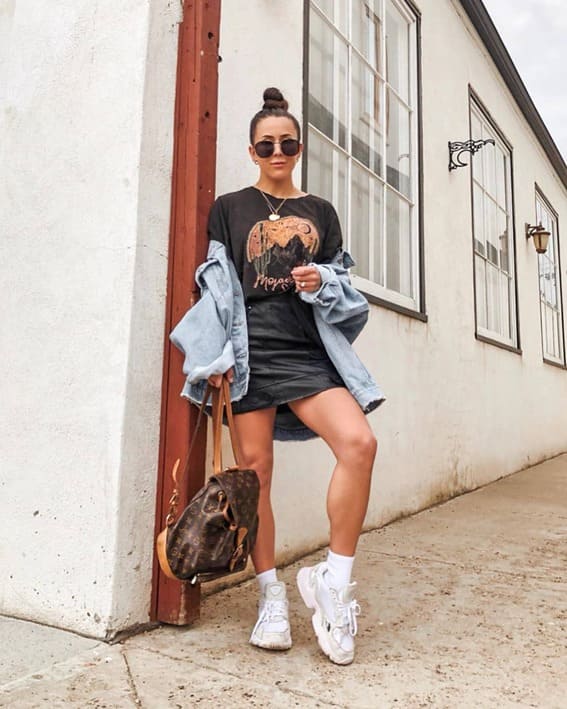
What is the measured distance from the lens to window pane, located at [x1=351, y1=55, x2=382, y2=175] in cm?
368

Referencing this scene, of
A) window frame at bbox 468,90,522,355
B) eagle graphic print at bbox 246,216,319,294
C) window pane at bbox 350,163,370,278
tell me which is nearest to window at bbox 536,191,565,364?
window frame at bbox 468,90,522,355

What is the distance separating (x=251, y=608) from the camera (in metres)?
2.06

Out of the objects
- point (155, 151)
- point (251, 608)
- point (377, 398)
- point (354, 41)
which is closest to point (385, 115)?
point (354, 41)

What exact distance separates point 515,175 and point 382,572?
5421 mm

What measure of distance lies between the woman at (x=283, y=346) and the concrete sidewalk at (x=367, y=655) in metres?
0.14

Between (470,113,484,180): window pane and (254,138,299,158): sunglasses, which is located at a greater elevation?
(470,113,484,180): window pane

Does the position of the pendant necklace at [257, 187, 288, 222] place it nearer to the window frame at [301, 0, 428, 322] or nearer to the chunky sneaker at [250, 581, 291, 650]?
the chunky sneaker at [250, 581, 291, 650]

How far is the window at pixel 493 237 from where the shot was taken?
18.1 ft

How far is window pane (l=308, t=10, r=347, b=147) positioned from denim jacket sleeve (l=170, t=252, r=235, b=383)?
5.44 ft

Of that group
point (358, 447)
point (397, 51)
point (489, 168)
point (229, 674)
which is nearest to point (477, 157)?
point (489, 168)

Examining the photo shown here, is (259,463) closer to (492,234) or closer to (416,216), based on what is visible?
(416,216)

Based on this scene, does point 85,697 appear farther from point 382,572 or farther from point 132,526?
A: point 382,572

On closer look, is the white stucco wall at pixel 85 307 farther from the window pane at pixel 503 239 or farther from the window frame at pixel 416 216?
the window pane at pixel 503 239

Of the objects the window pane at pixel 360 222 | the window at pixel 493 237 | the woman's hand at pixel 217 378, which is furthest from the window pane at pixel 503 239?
the woman's hand at pixel 217 378
